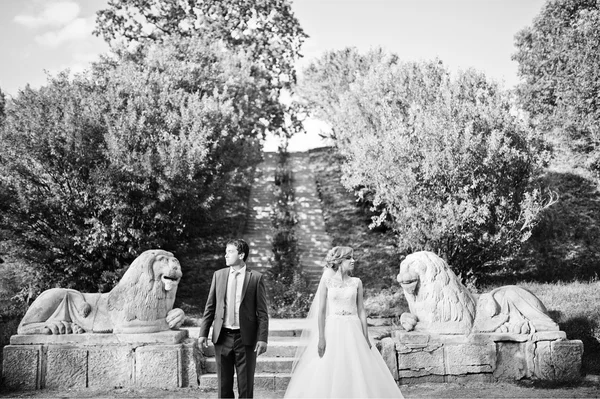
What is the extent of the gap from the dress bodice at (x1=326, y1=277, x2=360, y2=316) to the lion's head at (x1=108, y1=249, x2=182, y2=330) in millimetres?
2930

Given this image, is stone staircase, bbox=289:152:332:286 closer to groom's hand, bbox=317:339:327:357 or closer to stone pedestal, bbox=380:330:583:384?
stone pedestal, bbox=380:330:583:384

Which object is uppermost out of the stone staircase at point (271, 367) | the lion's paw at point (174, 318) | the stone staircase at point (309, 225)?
the stone staircase at point (309, 225)

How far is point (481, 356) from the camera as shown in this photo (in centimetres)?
801

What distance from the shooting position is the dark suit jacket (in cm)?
536

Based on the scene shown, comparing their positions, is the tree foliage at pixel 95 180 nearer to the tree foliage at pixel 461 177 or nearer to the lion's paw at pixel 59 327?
the lion's paw at pixel 59 327

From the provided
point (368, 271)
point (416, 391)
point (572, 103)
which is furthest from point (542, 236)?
point (416, 391)

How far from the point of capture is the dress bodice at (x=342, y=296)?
5941mm

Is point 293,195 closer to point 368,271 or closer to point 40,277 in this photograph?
point 368,271

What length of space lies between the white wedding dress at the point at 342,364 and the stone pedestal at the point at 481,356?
224 centimetres

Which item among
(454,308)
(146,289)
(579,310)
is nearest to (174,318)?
(146,289)

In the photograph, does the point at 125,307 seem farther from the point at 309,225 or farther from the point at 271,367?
the point at 309,225

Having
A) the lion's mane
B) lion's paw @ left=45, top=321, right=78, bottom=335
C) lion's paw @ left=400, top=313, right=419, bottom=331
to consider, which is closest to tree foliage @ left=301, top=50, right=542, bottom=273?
lion's paw @ left=400, top=313, right=419, bottom=331

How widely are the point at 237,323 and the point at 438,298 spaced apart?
146 inches

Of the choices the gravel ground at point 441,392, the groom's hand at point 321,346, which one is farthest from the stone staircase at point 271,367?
the groom's hand at point 321,346
